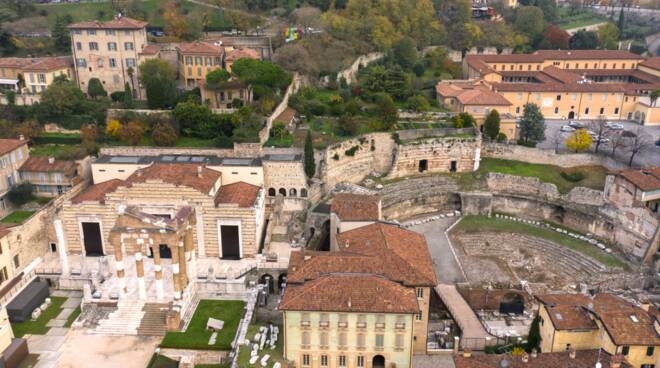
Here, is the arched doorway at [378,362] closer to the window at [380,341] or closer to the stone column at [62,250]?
→ the window at [380,341]

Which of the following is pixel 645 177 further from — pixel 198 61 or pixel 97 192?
pixel 97 192

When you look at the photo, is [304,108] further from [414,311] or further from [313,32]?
[414,311]

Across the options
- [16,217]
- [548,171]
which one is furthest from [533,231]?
[16,217]

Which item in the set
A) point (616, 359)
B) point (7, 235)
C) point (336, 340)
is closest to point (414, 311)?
point (336, 340)

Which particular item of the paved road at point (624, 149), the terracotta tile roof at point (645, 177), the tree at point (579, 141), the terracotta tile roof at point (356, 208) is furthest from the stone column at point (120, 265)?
the tree at point (579, 141)

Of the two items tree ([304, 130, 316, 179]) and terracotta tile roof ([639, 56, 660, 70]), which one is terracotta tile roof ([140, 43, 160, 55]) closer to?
tree ([304, 130, 316, 179])

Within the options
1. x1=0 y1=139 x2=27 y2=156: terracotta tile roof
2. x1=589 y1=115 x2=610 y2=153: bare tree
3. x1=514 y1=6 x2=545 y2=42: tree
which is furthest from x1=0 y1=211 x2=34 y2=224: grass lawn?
x1=514 y1=6 x2=545 y2=42: tree
